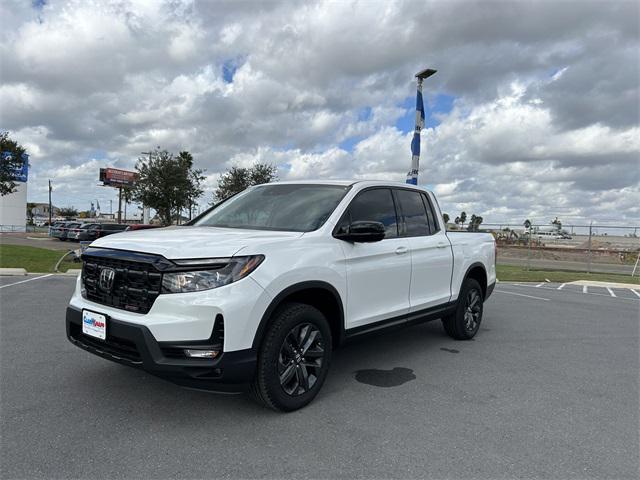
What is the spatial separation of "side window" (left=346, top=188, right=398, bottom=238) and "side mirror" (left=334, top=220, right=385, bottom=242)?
0.32 metres

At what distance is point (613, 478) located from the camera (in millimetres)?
2816

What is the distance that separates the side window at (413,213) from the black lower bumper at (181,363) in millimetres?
Result: 2404

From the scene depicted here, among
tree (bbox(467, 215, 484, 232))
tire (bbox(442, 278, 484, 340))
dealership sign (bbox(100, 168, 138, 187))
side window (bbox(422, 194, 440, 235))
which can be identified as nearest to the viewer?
side window (bbox(422, 194, 440, 235))

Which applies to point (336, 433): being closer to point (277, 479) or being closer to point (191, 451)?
point (277, 479)

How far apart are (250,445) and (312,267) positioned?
52.1 inches

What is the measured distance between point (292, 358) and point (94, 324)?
148 cm

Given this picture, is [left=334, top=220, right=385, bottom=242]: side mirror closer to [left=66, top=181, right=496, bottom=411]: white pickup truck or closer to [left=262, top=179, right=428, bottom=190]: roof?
[left=66, top=181, right=496, bottom=411]: white pickup truck

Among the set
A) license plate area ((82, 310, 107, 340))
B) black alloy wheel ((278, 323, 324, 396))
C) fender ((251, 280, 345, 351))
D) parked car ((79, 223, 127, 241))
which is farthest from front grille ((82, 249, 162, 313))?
parked car ((79, 223, 127, 241))

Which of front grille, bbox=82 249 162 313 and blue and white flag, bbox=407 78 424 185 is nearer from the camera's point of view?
front grille, bbox=82 249 162 313

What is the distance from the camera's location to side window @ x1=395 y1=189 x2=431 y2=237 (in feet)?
16.4

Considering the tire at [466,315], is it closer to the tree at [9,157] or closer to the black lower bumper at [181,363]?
the black lower bumper at [181,363]

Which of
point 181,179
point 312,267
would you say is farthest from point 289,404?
point 181,179

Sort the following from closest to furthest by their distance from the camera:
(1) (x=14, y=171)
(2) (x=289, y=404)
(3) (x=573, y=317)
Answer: (2) (x=289, y=404)
(3) (x=573, y=317)
(1) (x=14, y=171)

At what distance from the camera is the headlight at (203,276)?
313 cm
